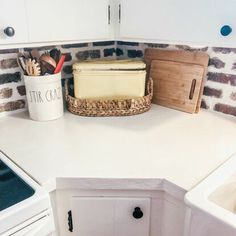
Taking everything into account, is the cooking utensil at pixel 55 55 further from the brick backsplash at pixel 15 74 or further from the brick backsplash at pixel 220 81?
the brick backsplash at pixel 220 81

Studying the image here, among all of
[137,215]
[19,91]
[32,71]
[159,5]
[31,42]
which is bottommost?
[137,215]

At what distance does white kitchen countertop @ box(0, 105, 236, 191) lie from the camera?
0.84 meters

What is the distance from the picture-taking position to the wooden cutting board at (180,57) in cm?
130

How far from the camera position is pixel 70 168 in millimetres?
865

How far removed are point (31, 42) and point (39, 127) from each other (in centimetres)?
38

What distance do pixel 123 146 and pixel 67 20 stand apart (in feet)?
1.87

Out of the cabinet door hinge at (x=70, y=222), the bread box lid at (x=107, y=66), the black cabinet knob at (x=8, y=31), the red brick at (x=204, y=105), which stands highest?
the black cabinet knob at (x=8, y=31)

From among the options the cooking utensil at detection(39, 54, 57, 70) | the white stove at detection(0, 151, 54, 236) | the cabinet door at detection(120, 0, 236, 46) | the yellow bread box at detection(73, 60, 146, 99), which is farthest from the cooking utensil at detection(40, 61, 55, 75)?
the white stove at detection(0, 151, 54, 236)

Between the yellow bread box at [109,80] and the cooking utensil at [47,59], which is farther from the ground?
the cooking utensil at [47,59]

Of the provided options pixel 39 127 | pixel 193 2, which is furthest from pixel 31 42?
pixel 193 2

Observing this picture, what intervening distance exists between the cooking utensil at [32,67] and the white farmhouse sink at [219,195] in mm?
841

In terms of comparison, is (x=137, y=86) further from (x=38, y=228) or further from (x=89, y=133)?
(x=38, y=228)

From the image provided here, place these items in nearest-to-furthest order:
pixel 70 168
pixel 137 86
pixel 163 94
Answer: pixel 70 168 → pixel 137 86 → pixel 163 94

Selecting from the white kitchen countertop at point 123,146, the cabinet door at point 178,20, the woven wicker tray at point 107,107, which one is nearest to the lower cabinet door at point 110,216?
the white kitchen countertop at point 123,146
